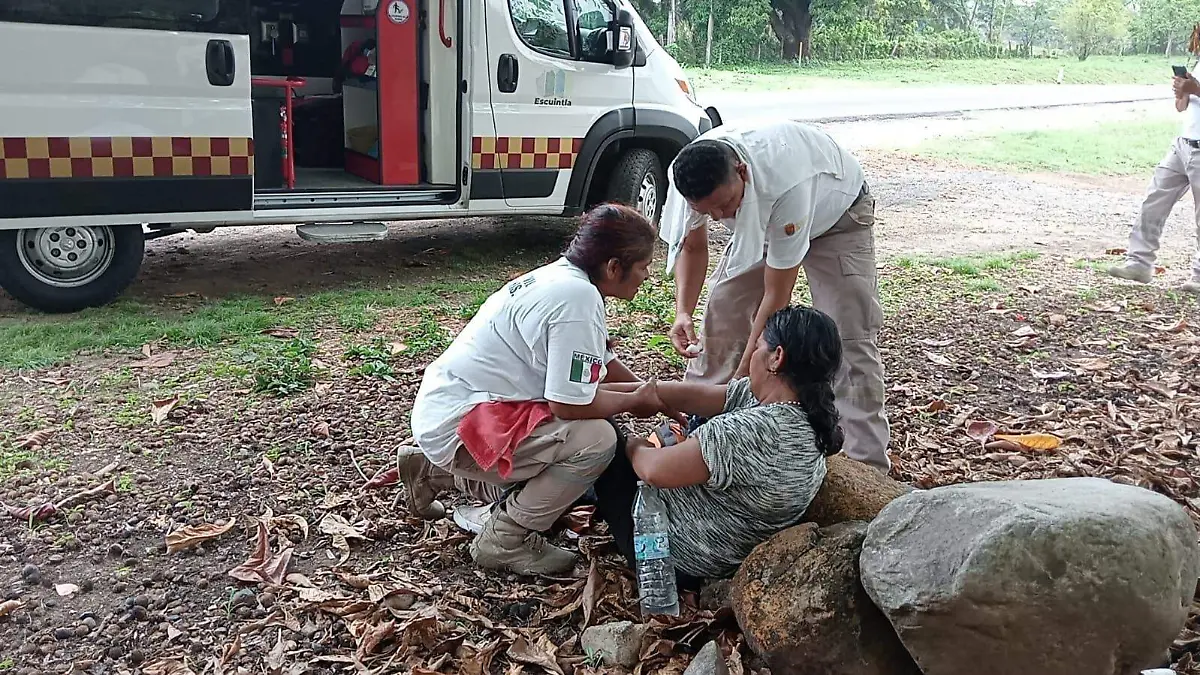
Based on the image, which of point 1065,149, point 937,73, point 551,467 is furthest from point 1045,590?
point 937,73

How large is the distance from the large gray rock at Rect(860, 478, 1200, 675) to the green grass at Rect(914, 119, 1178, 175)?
11.8 meters

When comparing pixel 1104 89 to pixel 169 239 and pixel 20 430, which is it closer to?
pixel 169 239

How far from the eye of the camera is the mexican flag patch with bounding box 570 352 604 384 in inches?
116

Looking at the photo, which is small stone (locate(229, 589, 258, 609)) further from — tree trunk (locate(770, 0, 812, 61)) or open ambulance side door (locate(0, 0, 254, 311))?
tree trunk (locate(770, 0, 812, 61))

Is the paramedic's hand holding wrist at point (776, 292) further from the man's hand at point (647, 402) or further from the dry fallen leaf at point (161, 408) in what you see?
the dry fallen leaf at point (161, 408)

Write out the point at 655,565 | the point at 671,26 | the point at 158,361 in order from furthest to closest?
the point at 671,26 → the point at 158,361 → the point at 655,565

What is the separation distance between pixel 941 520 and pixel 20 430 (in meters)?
3.62

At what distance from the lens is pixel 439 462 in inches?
125

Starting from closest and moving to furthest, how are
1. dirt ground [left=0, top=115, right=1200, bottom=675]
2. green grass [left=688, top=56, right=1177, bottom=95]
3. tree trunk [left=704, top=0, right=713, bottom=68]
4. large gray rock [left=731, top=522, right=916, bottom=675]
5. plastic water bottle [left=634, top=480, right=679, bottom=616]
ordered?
large gray rock [left=731, top=522, right=916, bottom=675] < dirt ground [left=0, top=115, right=1200, bottom=675] < plastic water bottle [left=634, top=480, right=679, bottom=616] < green grass [left=688, top=56, right=1177, bottom=95] < tree trunk [left=704, top=0, right=713, bottom=68]

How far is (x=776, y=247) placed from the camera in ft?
11.6

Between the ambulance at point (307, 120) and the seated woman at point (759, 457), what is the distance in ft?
12.8

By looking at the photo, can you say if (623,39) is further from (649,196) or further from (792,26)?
(792,26)

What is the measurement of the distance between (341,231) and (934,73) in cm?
2378

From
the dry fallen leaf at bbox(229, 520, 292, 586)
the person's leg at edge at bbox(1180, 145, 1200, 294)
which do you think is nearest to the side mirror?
the person's leg at edge at bbox(1180, 145, 1200, 294)
